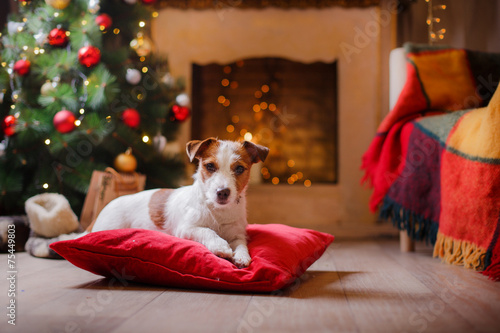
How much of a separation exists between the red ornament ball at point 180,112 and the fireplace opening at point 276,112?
1.09 meters

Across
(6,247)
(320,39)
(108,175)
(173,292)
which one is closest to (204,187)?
(173,292)

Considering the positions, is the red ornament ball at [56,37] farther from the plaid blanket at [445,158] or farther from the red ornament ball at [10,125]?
the plaid blanket at [445,158]

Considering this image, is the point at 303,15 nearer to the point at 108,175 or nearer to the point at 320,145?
the point at 320,145

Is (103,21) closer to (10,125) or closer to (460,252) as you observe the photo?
(10,125)

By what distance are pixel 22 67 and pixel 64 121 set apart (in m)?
0.45

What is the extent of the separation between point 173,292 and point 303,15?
2966mm

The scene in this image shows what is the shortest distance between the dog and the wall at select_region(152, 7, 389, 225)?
6.46 ft

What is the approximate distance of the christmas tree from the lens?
240 centimetres

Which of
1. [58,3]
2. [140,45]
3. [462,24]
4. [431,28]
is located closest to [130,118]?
[140,45]

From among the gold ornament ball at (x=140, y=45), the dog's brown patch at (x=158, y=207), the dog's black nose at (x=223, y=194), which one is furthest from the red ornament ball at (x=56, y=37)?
the dog's black nose at (x=223, y=194)

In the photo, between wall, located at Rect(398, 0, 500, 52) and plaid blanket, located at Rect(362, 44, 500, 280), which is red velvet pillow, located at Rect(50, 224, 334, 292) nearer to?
plaid blanket, located at Rect(362, 44, 500, 280)

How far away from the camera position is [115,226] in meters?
1.79

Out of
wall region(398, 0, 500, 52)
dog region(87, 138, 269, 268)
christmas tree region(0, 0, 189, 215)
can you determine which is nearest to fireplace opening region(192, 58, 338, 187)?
wall region(398, 0, 500, 52)

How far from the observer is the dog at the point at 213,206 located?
150cm
